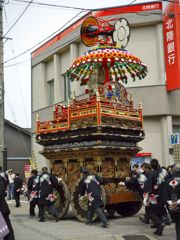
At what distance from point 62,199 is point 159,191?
368 cm

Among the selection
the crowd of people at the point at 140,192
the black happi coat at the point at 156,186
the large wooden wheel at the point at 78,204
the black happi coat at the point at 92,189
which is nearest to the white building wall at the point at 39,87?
the crowd of people at the point at 140,192

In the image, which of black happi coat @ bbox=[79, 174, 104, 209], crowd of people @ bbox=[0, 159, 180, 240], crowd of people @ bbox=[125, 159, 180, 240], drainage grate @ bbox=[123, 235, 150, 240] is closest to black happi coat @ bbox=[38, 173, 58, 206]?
crowd of people @ bbox=[0, 159, 180, 240]

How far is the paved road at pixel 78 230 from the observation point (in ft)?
28.1

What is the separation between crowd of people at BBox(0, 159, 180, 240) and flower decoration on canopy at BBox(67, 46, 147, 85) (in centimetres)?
327

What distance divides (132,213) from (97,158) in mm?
2517

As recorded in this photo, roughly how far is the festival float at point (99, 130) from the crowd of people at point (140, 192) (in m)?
0.38

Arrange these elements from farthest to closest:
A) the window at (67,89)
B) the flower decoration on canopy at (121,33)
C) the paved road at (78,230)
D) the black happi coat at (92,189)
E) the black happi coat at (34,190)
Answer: the window at (67,89) < the flower decoration on canopy at (121,33) < the black happi coat at (34,190) < the black happi coat at (92,189) < the paved road at (78,230)

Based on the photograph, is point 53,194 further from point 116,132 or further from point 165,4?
point 165,4

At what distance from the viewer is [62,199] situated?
11.5 meters

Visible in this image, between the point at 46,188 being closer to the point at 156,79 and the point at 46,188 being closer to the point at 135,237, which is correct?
the point at 135,237

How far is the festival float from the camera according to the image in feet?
36.1

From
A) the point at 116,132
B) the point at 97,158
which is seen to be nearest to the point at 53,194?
the point at 97,158

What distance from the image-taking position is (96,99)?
10953 mm

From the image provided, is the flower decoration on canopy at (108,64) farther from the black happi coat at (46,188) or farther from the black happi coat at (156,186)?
the black happi coat at (156,186)
